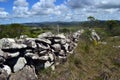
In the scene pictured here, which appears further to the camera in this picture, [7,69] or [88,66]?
[88,66]

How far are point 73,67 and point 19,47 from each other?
5367 millimetres

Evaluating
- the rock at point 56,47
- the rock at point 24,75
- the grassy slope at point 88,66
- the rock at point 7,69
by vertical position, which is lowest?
the grassy slope at point 88,66

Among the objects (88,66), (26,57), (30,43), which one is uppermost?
(30,43)

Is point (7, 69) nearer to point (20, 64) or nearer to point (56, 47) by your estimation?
point (20, 64)

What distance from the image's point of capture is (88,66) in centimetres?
2142

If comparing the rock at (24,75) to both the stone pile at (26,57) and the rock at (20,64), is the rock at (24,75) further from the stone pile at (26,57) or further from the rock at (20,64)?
the rock at (20,64)

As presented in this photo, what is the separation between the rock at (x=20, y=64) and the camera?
1623cm

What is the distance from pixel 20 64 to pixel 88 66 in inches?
274

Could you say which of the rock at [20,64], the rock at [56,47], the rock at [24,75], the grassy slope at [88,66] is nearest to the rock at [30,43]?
the rock at [20,64]

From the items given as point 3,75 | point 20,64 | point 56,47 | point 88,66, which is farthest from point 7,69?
point 88,66

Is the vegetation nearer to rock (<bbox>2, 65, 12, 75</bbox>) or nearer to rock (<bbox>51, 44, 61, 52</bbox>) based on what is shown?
rock (<bbox>51, 44, 61, 52</bbox>)

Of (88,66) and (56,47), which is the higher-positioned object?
(56,47)

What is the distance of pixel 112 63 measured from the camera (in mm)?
23188

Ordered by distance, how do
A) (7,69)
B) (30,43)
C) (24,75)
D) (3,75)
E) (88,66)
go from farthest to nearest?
1. (88,66)
2. (30,43)
3. (7,69)
4. (24,75)
5. (3,75)
